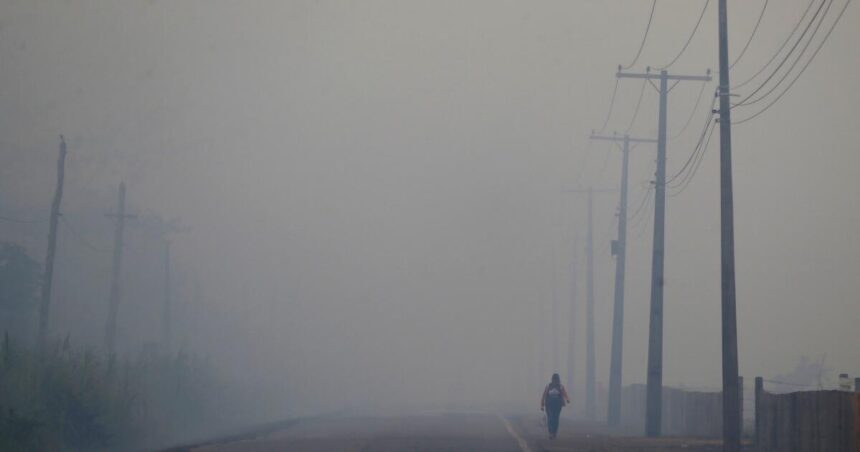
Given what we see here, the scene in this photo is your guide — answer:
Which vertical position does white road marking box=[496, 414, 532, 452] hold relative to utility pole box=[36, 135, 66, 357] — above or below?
below

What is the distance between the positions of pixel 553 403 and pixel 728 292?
10265mm

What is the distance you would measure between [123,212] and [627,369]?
93.4 m

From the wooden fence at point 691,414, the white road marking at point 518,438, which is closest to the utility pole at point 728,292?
the white road marking at point 518,438

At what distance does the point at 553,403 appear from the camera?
37.9m

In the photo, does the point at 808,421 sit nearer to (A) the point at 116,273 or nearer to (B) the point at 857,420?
(B) the point at 857,420

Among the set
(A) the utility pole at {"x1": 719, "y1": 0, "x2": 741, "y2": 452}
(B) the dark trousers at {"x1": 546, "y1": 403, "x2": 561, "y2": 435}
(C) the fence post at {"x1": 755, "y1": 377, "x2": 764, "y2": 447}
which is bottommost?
(B) the dark trousers at {"x1": 546, "y1": 403, "x2": 561, "y2": 435}

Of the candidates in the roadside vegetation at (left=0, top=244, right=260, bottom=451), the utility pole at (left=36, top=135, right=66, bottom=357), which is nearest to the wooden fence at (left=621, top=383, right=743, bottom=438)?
the roadside vegetation at (left=0, top=244, right=260, bottom=451)

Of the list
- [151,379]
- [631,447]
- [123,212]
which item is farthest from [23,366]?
[123,212]

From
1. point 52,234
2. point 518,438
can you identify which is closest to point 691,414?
point 518,438

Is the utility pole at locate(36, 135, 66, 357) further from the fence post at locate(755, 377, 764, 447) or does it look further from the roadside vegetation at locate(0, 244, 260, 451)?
the fence post at locate(755, 377, 764, 447)

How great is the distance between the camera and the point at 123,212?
61.0 metres

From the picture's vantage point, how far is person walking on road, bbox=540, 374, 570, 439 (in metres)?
37.2

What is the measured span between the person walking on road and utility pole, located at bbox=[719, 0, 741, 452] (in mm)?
8834

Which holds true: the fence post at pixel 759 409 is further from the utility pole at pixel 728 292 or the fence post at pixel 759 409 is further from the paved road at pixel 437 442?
the utility pole at pixel 728 292
